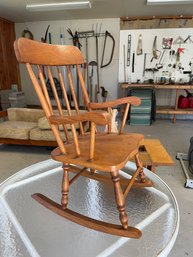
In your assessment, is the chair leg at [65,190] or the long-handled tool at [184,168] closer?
the chair leg at [65,190]

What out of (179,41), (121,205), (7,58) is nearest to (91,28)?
(179,41)

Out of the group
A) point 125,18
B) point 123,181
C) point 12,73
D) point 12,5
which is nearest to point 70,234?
point 123,181

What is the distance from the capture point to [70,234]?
3.07 feet

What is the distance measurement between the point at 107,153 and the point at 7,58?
504cm

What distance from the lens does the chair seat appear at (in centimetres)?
94

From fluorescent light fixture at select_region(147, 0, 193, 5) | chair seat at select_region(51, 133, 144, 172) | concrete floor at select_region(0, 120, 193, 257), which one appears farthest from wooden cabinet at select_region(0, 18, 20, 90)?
chair seat at select_region(51, 133, 144, 172)

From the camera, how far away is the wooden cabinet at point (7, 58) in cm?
487

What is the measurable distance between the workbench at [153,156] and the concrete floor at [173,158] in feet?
1.22

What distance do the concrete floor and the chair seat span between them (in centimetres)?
75

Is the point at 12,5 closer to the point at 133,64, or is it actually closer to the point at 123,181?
the point at 133,64

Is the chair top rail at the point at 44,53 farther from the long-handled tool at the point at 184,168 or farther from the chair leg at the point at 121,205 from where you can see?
the long-handled tool at the point at 184,168

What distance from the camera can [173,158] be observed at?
2600 millimetres

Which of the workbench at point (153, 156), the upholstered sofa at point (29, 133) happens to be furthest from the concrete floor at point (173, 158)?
the workbench at point (153, 156)

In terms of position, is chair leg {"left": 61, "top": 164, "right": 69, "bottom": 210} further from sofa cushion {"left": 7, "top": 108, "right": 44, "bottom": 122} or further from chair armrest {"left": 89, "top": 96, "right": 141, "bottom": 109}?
sofa cushion {"left": 7, "top": 108, "right": 44, "bottom": 122}
